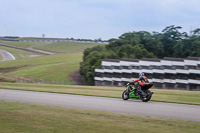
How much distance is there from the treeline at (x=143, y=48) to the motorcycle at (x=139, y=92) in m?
56.3

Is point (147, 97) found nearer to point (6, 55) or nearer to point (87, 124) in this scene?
point (87, 124)

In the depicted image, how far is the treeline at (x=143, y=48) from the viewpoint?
80.9 meters

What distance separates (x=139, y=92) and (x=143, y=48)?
80.0 metres

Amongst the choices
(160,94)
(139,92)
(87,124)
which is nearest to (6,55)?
(160,94)

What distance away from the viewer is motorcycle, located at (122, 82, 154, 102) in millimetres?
18867

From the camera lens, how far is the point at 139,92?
63.4 ft

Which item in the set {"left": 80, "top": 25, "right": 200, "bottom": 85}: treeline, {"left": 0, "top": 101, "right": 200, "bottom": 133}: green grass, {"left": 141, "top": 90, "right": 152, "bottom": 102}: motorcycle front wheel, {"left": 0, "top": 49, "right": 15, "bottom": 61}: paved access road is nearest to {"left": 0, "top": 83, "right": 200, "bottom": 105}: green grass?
{"left": 141, "top": 90, "right": 152, "bottom": 102}: motorcycle front wheel

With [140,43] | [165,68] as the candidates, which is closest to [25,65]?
[140,43]

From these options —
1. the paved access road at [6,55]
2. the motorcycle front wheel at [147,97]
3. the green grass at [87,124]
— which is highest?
the paved access road at [6,55]

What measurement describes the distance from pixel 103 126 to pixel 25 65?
115 meters

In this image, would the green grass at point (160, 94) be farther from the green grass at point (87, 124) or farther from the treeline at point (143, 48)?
the treeline at point (143, 48)

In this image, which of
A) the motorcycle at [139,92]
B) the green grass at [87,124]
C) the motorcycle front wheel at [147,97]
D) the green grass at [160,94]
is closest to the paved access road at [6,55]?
the green grass at [160,94]

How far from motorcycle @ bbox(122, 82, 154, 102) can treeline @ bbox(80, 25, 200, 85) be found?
185ft

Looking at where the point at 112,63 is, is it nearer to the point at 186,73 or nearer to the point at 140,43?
the point at 186,73
